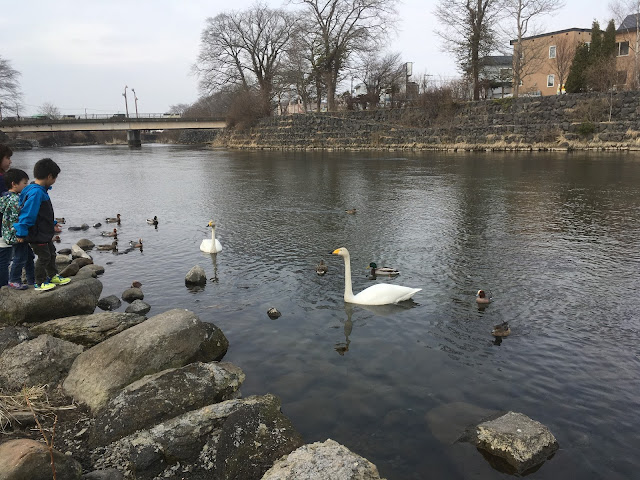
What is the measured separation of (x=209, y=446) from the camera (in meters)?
4.57

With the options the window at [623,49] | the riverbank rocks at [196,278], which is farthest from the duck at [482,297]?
the window at [623,49]

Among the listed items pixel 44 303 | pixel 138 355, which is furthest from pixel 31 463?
pixel 44 303

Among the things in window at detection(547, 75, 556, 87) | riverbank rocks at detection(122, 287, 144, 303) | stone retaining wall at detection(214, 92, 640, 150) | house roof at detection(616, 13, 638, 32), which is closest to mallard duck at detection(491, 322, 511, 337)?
riverbank rocks at detection(122, 287, 144, 303)

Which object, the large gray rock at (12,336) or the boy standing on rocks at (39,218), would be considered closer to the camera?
the large gray rock at (12,336)

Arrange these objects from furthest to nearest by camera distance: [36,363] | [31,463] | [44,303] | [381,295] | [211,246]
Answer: [211,246], [381,295], [44,303], [36,363], [31,463]

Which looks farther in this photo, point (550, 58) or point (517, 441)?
point (550, 58)

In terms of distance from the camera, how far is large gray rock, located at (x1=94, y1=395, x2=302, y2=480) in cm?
439

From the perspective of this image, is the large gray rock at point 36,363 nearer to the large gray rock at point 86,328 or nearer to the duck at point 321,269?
the large gray rock at point 86,328

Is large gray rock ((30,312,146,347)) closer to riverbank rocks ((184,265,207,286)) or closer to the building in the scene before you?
riverbank rocks ((184,265,207,286))

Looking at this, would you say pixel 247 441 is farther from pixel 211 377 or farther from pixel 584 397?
pixel 584 397

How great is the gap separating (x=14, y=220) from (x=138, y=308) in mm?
2451

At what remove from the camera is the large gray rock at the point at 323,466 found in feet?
12.8

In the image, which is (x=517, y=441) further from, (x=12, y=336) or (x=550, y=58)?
(x=550, y=58)

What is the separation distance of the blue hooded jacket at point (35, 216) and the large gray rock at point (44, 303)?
894mm
